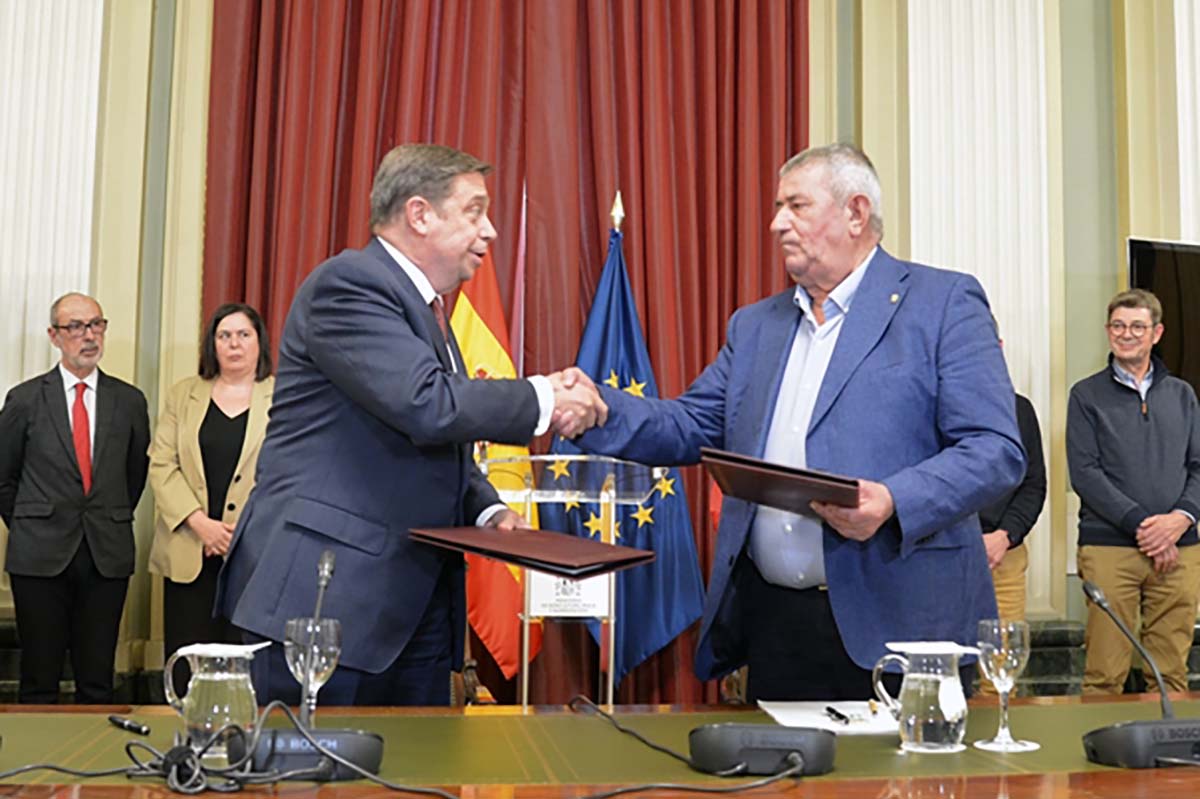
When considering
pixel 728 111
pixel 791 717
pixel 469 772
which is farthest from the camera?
pixel 728 111

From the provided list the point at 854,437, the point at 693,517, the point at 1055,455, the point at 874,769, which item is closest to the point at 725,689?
the point at 693,517

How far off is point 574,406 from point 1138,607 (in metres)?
3.65

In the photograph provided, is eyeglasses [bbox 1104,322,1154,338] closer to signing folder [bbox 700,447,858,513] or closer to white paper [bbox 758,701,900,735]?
signing folder [bbox 700,447,858,513]

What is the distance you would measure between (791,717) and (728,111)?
4385 millimetres

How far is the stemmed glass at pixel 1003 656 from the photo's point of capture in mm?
2145

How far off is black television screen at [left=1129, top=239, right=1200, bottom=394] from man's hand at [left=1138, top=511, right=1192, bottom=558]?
2.83ft

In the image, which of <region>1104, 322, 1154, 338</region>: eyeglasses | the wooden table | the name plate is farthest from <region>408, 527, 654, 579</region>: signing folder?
<region>1104, 322, 1154, 338</region>: eyeglasses

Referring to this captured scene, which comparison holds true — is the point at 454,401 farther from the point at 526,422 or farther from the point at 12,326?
the point at 12,326

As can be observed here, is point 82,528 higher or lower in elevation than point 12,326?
lower

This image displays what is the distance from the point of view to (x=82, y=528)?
5.25 metres

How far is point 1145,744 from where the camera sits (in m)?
1.96

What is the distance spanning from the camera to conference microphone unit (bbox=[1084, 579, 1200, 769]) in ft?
6.41

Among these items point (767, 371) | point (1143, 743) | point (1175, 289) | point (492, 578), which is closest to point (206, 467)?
point (492, 578)

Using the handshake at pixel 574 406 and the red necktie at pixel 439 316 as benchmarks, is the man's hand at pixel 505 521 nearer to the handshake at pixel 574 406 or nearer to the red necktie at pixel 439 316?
the handshake at pixel 574 406
